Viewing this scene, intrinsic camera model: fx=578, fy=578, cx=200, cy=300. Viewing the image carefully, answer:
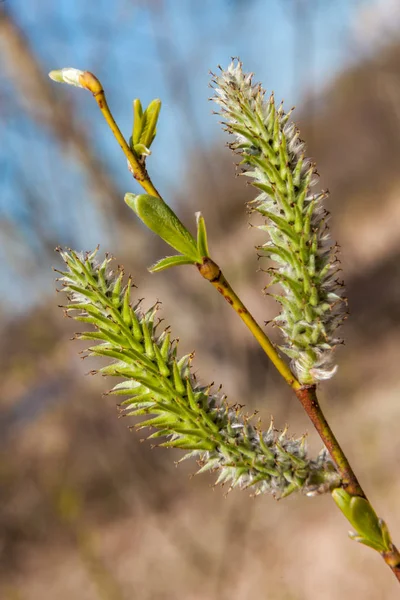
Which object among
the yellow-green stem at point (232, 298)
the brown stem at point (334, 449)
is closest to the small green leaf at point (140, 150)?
the yellow-green stem at point (232, 298)

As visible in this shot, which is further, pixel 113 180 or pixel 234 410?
pixel 113 180

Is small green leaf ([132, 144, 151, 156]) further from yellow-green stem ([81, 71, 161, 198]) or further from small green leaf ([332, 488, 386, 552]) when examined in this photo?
small green leaf ([332, 488, 386, 552])

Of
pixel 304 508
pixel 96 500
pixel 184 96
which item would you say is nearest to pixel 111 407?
pixel 96 500

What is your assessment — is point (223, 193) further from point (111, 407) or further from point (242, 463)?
point (242, 463)

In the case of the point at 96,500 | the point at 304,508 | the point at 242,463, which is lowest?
the point at 304,508

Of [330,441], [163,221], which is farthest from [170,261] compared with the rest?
[330,441]

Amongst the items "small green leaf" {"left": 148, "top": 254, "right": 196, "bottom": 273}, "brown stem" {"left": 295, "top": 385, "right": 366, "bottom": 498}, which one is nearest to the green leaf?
"small green leaf" {"left": 148, "top": 254, "right": 196, "bottom": 273}

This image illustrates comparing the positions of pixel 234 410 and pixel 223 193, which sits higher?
pixel 223 193
